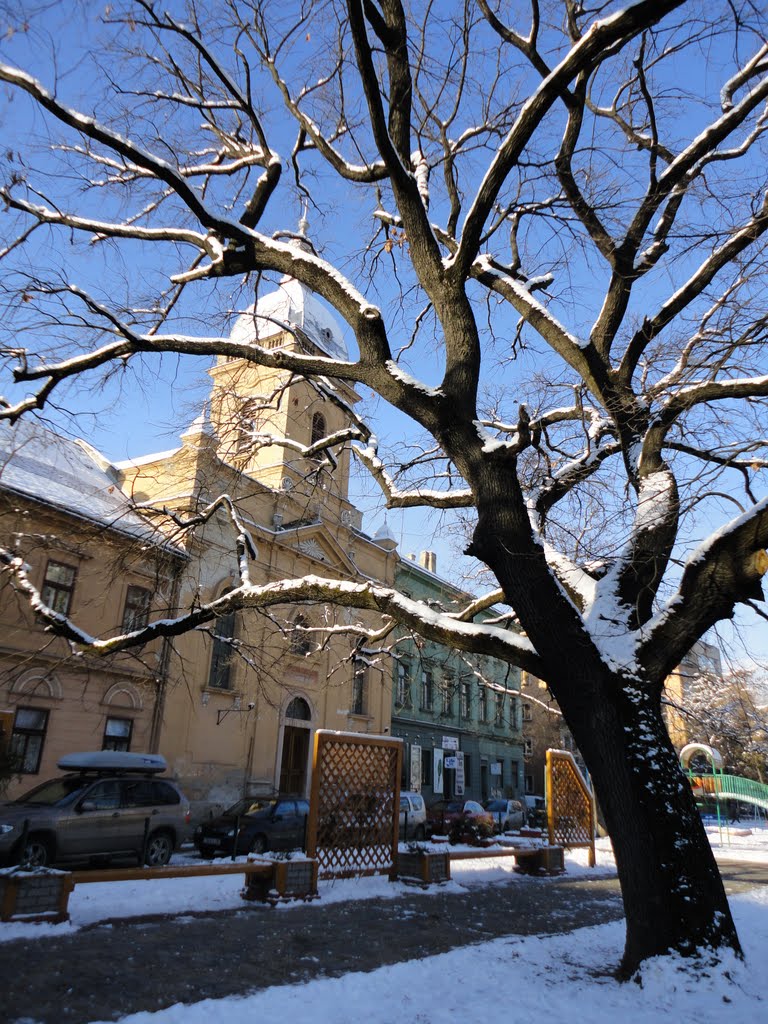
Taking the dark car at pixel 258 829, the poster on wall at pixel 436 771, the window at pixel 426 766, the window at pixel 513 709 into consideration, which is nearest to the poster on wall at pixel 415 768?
the window at pixel 426 766

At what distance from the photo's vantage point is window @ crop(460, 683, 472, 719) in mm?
40269

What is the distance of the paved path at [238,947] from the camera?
552 centimetres

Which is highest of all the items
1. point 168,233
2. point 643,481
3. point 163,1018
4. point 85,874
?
point 168,233

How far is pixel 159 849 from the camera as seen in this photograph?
14.4 metres

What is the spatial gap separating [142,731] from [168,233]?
54.6ft

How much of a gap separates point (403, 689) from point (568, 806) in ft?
63.0

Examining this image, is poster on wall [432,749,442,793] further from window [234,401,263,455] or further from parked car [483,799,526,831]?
window [234,401,263,455]

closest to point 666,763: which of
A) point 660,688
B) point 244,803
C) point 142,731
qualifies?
point 660,688

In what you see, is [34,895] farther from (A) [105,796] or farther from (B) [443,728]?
(B) [443,728]

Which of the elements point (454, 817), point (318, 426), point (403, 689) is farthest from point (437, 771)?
point (318, 426)

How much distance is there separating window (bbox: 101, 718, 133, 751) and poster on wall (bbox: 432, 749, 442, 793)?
1915 cm

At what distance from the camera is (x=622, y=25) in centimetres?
558

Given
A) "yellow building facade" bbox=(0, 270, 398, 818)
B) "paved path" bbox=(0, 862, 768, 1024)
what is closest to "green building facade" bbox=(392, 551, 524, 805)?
"yellow building facade" bbox=(0, 270, 398, 818)

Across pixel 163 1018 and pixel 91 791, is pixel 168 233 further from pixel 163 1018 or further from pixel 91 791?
pixel 91 791
